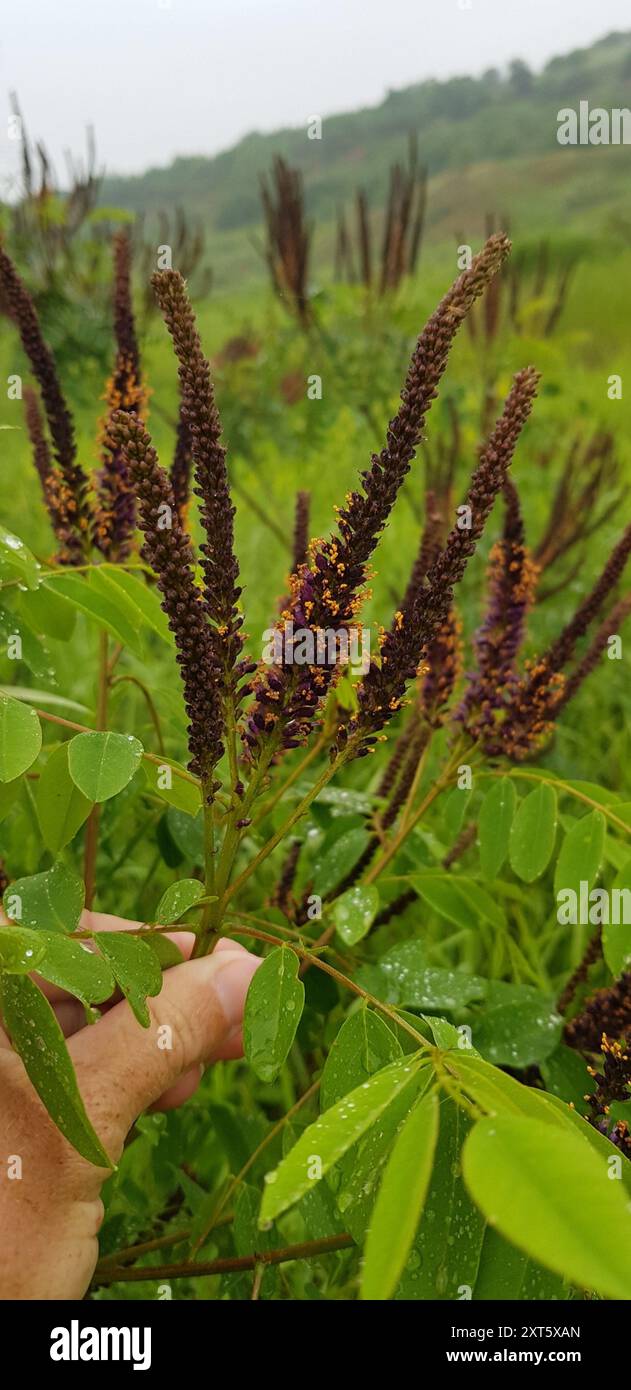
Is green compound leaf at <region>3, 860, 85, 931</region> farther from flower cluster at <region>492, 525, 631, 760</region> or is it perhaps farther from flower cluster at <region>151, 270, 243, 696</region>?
flower cluster at <region>492, 525, 631, 760</region>

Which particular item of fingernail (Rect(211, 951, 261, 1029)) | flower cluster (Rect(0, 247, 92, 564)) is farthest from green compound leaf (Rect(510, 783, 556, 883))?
flower cluster (Rect(0, 247, 92, 564))

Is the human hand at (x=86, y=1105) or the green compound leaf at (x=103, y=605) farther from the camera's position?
the green compound leaf at (x=103, y=605)

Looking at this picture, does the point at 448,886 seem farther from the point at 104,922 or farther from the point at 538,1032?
the point at 104,922

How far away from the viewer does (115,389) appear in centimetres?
116

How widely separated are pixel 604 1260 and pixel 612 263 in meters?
16.8

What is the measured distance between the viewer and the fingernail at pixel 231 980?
100 centimetres

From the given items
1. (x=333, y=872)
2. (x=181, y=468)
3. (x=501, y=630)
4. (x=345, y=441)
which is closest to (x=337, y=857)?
(x=333, y=872)

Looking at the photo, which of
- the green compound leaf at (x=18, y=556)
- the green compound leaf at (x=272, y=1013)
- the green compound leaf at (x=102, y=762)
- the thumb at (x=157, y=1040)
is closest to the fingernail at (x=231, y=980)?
the thumb at (x=157, y=1040)

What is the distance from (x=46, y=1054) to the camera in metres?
0.68

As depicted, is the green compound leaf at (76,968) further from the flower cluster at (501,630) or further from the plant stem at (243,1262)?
the flower cluster at (501,630)

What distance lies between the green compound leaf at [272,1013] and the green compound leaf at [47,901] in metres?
0.19

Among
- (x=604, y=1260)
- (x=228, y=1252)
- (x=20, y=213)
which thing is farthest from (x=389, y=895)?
(x=20, y=213)

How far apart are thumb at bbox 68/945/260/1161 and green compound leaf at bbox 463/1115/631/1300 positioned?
1.61 feet

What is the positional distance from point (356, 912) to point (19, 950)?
0.45 metres
